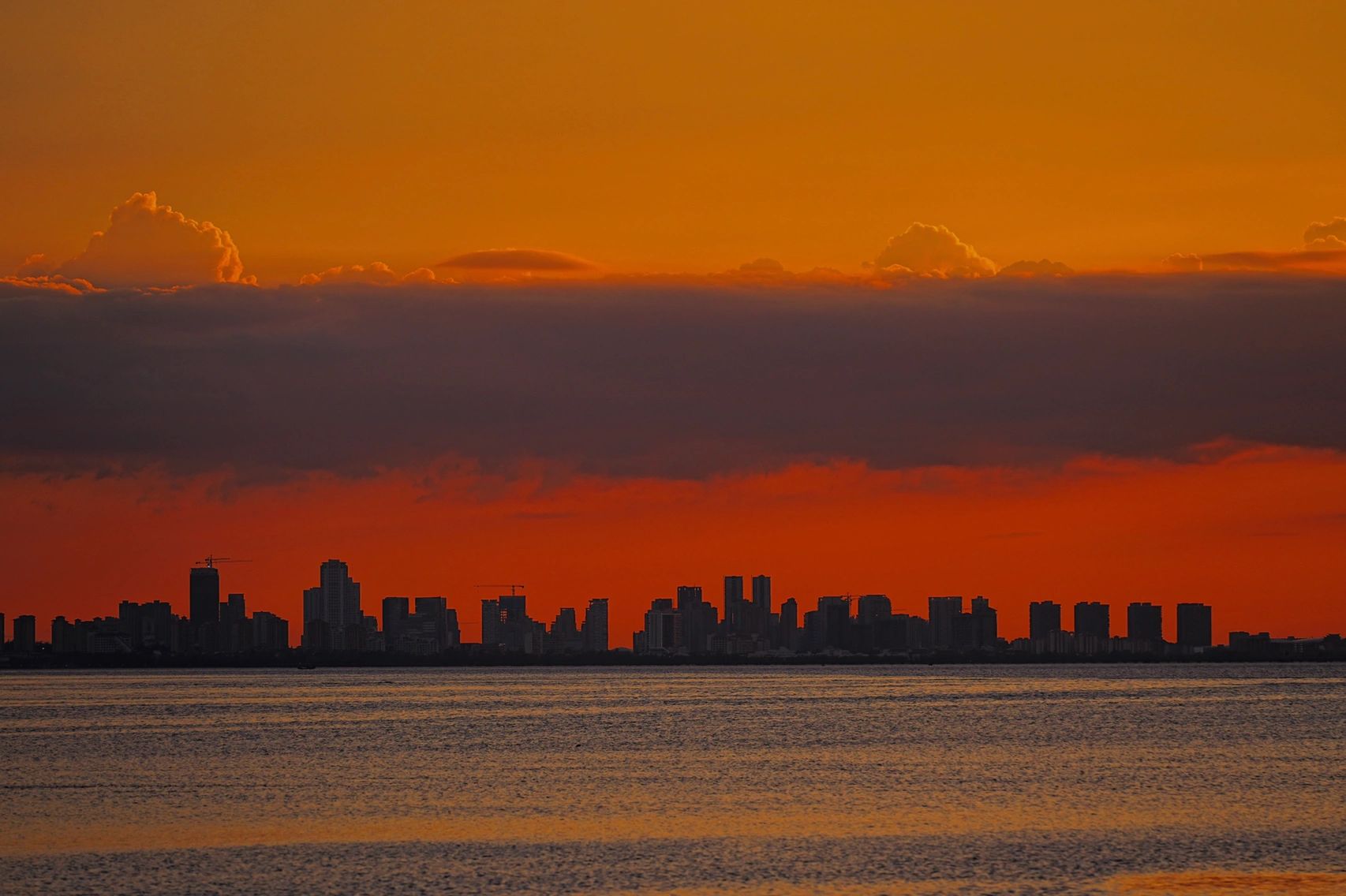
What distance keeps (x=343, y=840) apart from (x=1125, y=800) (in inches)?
1496

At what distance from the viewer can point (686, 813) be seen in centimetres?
8319

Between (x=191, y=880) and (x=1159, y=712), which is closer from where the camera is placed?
(x=191, y=880)

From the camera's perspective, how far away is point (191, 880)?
63.9 m

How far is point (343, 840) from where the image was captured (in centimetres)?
7500

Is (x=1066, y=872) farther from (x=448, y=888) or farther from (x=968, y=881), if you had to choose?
(x=448, y=888)

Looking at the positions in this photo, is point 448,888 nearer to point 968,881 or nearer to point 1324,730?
point 968,881

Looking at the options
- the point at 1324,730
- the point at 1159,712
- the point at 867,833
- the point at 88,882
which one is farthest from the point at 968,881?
the point at 1159,712

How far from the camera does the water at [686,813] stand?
207ft

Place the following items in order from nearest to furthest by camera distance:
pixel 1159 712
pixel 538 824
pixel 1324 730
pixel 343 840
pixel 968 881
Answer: pixel 968 881 → pixel 343 840 → pixel 538 824 → pixel 1324 730 → pixel 1159 712

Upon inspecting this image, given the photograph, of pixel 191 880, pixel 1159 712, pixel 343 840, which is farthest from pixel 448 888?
pixel 1159 712

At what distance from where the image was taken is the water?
63.2 metres

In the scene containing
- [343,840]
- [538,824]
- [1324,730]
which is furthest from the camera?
[1324,730]

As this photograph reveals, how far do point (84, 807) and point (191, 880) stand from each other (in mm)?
27917

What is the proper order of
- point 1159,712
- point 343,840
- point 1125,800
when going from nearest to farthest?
point 343,840 < point 1125,800 < point 1159,712
